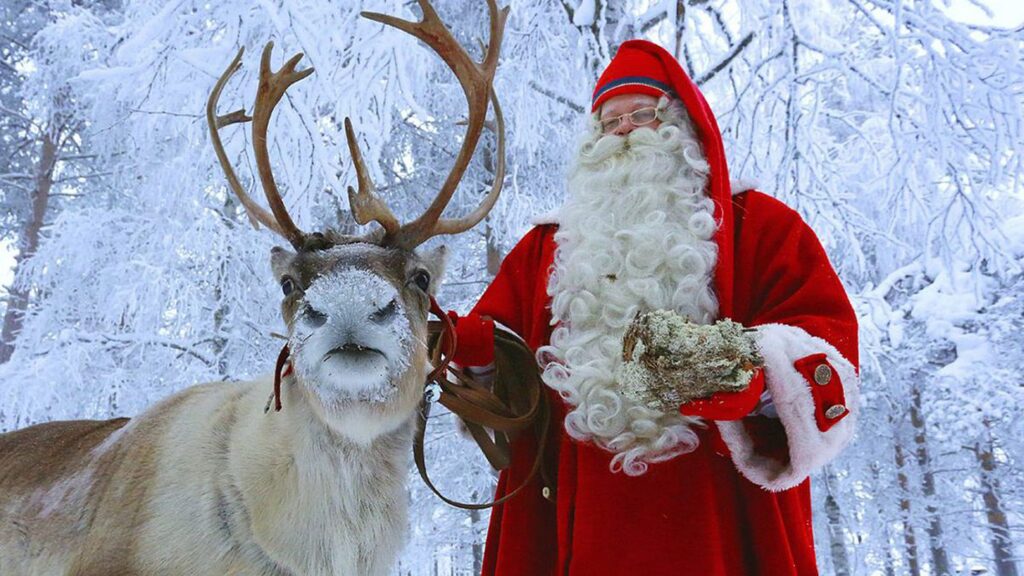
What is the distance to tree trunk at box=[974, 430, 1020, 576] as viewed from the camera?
11181 millimetres

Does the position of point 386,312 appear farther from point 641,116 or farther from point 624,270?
point 641,116

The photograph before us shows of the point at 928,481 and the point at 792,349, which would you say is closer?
the point at 792,349

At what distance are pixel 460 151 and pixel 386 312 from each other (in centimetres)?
67

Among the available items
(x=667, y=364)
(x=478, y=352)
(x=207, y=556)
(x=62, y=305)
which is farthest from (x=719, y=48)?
(x=62, y=305)

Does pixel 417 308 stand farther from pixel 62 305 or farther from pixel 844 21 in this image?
pixel 62 305

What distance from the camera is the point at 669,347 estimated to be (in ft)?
5.23

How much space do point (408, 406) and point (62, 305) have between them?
628cm

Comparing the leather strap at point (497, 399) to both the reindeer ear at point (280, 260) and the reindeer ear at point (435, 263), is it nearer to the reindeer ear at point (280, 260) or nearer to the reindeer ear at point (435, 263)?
the reindeer ear at point (435, 263)

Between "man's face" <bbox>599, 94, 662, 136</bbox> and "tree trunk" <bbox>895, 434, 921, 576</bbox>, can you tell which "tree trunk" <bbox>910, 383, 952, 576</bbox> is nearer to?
"tree trunk" <bbox>895, 434, 921, 576</bbox>

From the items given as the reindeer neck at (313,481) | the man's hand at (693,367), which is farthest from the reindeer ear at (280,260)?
the man's hand at (693,367)

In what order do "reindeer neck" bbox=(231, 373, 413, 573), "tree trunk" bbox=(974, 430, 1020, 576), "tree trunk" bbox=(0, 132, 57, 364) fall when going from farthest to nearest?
1. "tree trunk" bbox=(974, 430, 1020, 576)
2. "tree trunk" bbox=(0, 132, 57, 364)
3. "reindeer neck" bbox=(231, 373, 413, 573)

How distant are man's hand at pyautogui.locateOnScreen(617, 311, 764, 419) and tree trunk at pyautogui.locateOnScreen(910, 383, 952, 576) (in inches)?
421

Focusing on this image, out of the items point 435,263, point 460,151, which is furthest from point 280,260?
point 460,151

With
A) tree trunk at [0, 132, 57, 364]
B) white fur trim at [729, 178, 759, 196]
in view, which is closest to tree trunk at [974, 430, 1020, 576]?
white fur trim at [729, 178, 759, 196]
